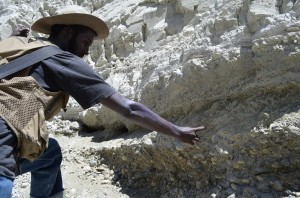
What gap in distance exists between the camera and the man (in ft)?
6.63

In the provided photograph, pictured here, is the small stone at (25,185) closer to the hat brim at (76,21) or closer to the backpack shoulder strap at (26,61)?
the hat brim at (76,21)

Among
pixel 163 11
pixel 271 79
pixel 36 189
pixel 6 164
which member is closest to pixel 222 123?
pixel 271 79

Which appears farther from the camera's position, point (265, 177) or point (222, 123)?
point (222, 123)

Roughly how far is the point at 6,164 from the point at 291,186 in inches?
69.2

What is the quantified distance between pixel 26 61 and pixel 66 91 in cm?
27

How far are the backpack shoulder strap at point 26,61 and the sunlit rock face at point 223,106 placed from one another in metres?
1.42

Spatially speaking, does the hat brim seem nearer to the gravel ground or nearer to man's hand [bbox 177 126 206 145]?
man's hand [bbox 177 126 206 145]

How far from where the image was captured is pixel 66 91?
218cm

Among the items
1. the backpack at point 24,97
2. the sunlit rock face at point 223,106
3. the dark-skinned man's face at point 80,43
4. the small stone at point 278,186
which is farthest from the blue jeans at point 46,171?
the small stone at point 278,186

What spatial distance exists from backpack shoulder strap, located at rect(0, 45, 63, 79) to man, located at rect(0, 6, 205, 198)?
0.03m

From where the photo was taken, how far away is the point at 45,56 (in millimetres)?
2111

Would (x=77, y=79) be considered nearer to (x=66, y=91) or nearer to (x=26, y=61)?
(x=66, y=91)

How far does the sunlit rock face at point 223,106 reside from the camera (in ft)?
8.70

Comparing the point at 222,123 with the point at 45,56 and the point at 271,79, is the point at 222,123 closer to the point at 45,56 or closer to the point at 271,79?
the point at 271,79
